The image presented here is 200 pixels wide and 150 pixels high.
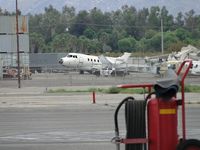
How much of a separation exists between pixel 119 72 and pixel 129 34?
106 meters

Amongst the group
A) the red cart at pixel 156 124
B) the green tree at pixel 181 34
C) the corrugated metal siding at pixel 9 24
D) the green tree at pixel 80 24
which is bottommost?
the red cart at pixel 156 124

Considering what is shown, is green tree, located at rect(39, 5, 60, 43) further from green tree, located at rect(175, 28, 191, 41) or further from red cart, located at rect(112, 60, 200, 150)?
red cart, located at rect(112, 60, 200, 150)

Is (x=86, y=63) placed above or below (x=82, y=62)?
below

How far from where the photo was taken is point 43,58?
108812mm

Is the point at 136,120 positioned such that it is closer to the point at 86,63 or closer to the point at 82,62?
the point at 82,62

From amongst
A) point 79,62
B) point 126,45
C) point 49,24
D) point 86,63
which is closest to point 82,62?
point 79,62

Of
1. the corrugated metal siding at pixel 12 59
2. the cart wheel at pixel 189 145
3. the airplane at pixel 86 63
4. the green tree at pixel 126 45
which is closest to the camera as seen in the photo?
the cart wheel at pixel 189 145

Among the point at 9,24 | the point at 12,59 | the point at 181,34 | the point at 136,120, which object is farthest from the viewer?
the point at 181,34

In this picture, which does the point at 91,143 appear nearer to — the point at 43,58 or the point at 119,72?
the point at 119,72

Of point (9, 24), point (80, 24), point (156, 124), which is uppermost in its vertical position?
point (80, 24)

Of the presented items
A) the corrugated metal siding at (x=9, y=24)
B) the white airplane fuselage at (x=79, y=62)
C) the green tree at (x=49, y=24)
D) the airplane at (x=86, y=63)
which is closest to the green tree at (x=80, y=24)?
the green tree at (x=49, y=24)

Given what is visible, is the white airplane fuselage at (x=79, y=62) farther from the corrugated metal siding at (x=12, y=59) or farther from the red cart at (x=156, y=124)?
the red cart at (x=156, y=124)

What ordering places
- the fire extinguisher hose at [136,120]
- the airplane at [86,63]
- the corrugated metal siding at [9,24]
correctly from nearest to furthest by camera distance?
the fire extinguisher hose at [136,120], the corrugated metal siding at [9,24], the airplane at [86,63]

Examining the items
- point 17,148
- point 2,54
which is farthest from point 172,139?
point 2,54
